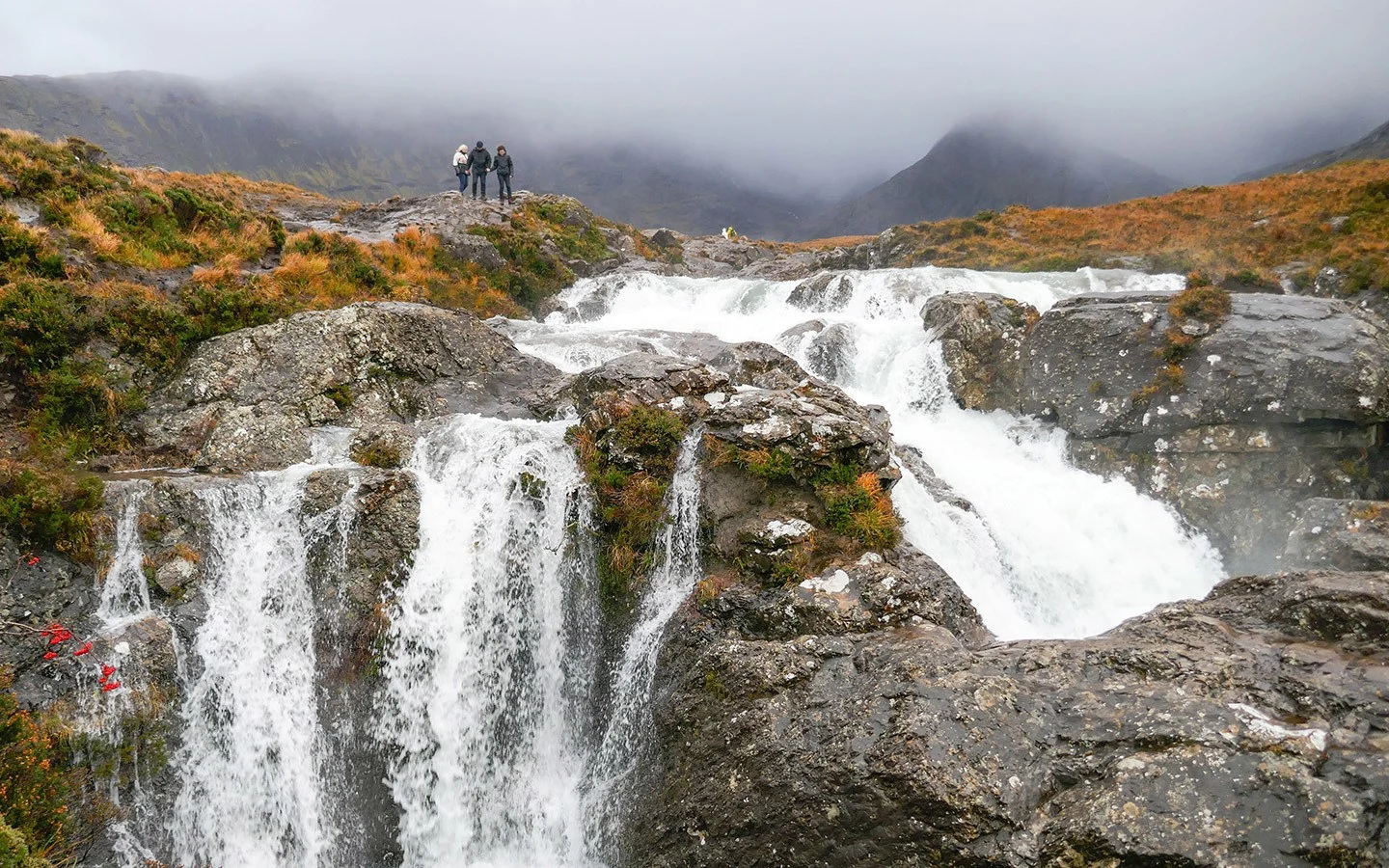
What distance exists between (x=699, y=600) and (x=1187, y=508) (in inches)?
611

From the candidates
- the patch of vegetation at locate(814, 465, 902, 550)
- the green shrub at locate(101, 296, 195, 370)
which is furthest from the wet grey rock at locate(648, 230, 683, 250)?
the patch of vegetation at locate(814, 465, 902, 550)

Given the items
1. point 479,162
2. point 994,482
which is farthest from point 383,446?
point 479,162

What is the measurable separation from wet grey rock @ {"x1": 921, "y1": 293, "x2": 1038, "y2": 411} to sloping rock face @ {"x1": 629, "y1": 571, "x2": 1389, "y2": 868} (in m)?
12.5

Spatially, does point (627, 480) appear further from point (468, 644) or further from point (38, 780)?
point (38, 780)

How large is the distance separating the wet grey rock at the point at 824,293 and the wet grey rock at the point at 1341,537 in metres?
19.4

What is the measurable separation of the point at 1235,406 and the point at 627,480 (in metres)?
17.4

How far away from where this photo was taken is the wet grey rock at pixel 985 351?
21.8 meters

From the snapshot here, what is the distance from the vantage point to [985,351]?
73.0 ft

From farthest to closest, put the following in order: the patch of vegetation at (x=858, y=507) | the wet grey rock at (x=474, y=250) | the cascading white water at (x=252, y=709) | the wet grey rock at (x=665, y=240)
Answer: the wet grey rock at (x=665, y=240)
the wet grey rock at (x=474, y=250)
the patch of vegetation at (x=858, y=507)
the cascading white water at (x=252, y=709)

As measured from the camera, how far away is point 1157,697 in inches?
287

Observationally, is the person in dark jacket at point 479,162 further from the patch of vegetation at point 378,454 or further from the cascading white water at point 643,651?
the cascading white water at point 643,651

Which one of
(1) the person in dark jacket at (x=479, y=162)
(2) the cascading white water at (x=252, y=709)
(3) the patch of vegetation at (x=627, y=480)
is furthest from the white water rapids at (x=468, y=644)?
(1) the person in dark jacket at (x=479, y=162)

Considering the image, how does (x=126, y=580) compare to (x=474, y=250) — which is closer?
(x=126, y=580)

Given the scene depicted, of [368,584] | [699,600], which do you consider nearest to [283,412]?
[368,584]
